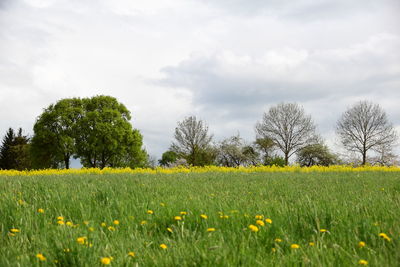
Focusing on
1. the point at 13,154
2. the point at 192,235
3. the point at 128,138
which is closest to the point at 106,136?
the point at 128,138

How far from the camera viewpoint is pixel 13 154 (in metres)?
60.5

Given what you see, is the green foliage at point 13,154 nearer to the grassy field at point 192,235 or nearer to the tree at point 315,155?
the tree at point 315,155

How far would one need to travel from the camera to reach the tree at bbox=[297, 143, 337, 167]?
155 ft

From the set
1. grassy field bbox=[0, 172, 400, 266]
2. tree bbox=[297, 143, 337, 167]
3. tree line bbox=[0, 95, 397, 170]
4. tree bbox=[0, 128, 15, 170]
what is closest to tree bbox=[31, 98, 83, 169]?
tree line bbox=[0, 95, 397, 170]

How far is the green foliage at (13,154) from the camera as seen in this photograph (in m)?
59.9

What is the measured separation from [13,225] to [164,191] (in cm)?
302

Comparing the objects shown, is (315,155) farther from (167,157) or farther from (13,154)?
(13,154)

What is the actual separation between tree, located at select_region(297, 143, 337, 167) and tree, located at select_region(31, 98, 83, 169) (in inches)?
1259

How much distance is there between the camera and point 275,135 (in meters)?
47.6

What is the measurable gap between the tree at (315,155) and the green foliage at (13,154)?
47.6 m

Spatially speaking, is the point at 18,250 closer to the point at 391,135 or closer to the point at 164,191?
the point at 164,191

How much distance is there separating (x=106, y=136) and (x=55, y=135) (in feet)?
21.9

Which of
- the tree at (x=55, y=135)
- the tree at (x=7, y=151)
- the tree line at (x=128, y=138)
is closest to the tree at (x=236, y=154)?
the tree line at (x=128, y=138)

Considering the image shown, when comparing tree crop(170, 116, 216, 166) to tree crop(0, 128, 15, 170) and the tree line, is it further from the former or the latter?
tree crop(0, 128, 15, 170)
